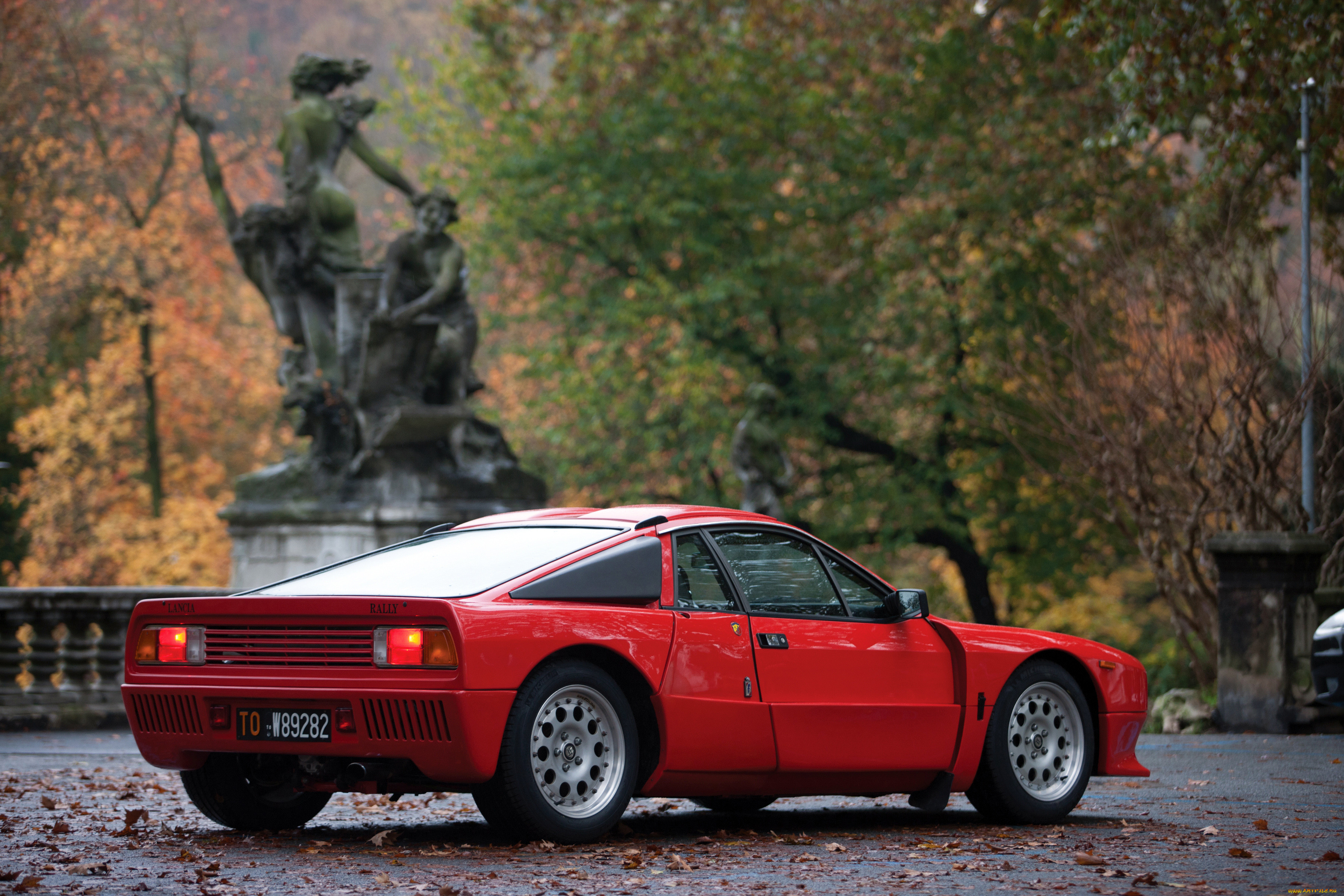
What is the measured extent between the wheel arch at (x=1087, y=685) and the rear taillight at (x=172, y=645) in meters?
3.82

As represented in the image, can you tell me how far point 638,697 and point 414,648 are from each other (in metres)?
1.00

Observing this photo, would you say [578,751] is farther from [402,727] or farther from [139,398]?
[139,398]

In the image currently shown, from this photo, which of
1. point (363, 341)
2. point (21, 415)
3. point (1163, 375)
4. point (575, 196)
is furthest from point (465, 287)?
point (21, 415)

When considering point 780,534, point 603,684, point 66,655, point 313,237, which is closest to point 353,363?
point 313,237

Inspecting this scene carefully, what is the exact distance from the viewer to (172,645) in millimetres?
6711

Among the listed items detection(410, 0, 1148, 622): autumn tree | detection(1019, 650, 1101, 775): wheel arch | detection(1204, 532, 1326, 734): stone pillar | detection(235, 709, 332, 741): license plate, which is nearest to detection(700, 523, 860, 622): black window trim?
detection(1019, 650, 1101, 775): wheel arch

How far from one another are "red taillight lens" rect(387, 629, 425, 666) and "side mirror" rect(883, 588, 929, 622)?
2.34 meters

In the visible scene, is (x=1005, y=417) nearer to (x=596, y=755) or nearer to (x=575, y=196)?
(x=575, y=196)

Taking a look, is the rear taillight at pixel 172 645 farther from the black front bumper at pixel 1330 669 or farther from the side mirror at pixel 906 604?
the black front bumper at pixel 1330 669

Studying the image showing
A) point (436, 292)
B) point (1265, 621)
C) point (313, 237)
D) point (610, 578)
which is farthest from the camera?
point (313, 237)

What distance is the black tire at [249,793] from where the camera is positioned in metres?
6.73

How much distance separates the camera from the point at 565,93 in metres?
26.6

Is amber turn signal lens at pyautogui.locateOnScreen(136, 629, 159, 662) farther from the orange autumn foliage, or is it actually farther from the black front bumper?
the orange autumn foliage

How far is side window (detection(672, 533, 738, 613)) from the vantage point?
6922 mm
